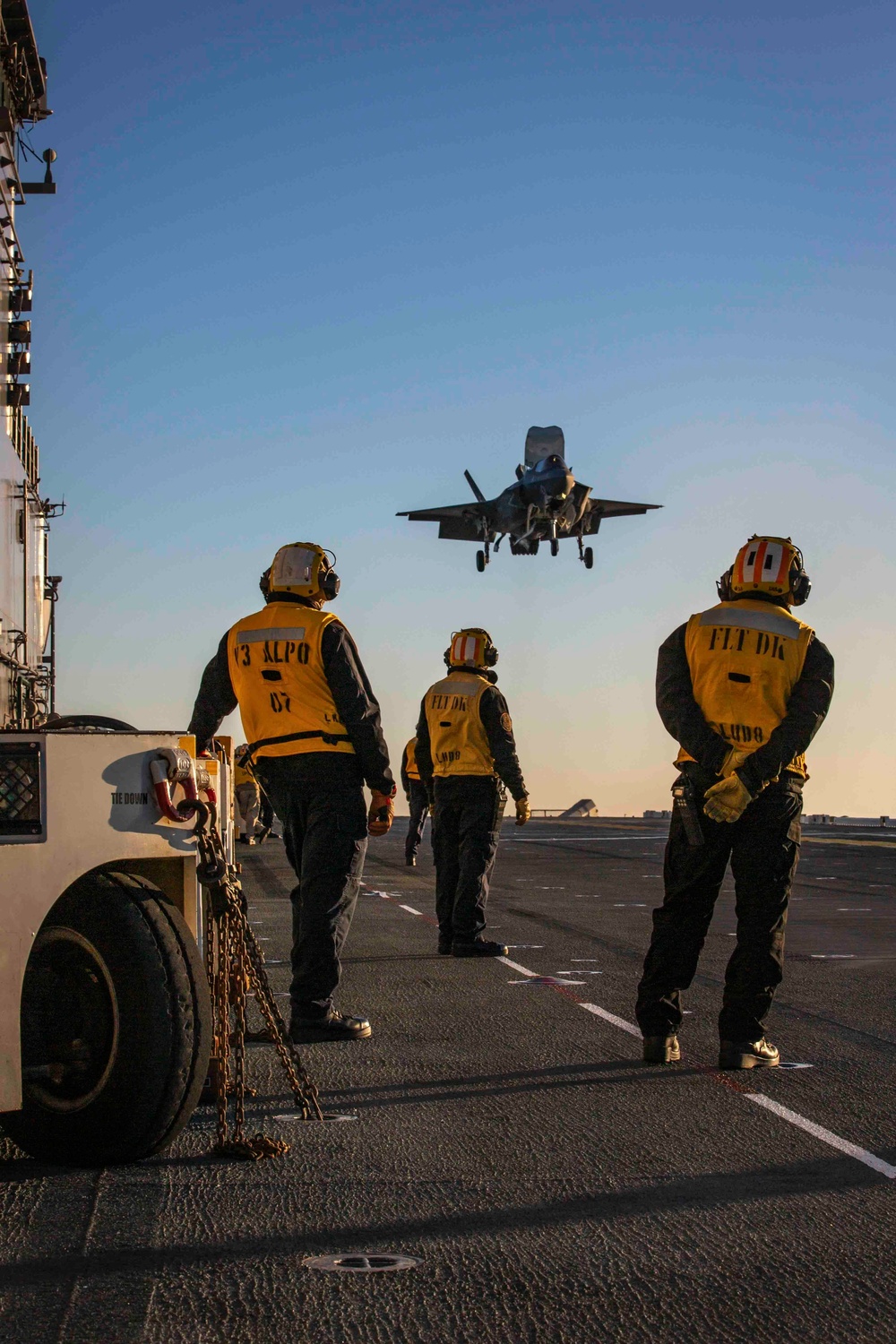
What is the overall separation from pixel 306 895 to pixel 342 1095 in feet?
4.59

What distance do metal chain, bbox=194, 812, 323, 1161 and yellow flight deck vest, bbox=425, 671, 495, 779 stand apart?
19.0 feet

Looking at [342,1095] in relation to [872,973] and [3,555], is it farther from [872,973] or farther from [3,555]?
[3,555]

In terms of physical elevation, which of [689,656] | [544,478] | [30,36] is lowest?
[689,656]

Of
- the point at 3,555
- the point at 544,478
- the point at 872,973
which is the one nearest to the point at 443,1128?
the point at 872,973

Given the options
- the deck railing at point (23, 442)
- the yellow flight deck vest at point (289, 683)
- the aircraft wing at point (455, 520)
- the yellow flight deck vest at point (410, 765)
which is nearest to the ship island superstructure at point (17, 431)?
the deck railing at point (23, 442)

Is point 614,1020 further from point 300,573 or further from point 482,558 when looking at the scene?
point 482,558

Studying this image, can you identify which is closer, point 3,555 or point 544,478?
point 3,555

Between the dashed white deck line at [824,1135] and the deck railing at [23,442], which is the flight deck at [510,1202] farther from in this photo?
the deck railing at [23,442]

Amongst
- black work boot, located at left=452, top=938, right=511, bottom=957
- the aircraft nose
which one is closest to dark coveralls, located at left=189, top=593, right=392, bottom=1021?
black work boot, located at left=452, top=938, right=511, bottom=957

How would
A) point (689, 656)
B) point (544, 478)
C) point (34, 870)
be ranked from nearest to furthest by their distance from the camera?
point (34, 870) → point (689, 656) → point (544, 478)

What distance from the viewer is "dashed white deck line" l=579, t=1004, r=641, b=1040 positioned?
675 cm

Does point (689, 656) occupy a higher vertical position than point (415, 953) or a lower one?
higher

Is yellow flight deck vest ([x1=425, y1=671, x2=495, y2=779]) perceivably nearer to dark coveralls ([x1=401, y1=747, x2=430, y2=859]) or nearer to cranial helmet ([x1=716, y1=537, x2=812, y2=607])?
dark coveralls ([x1=401, y1=747, x2=430, y2=859])

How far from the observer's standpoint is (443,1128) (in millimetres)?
4832
